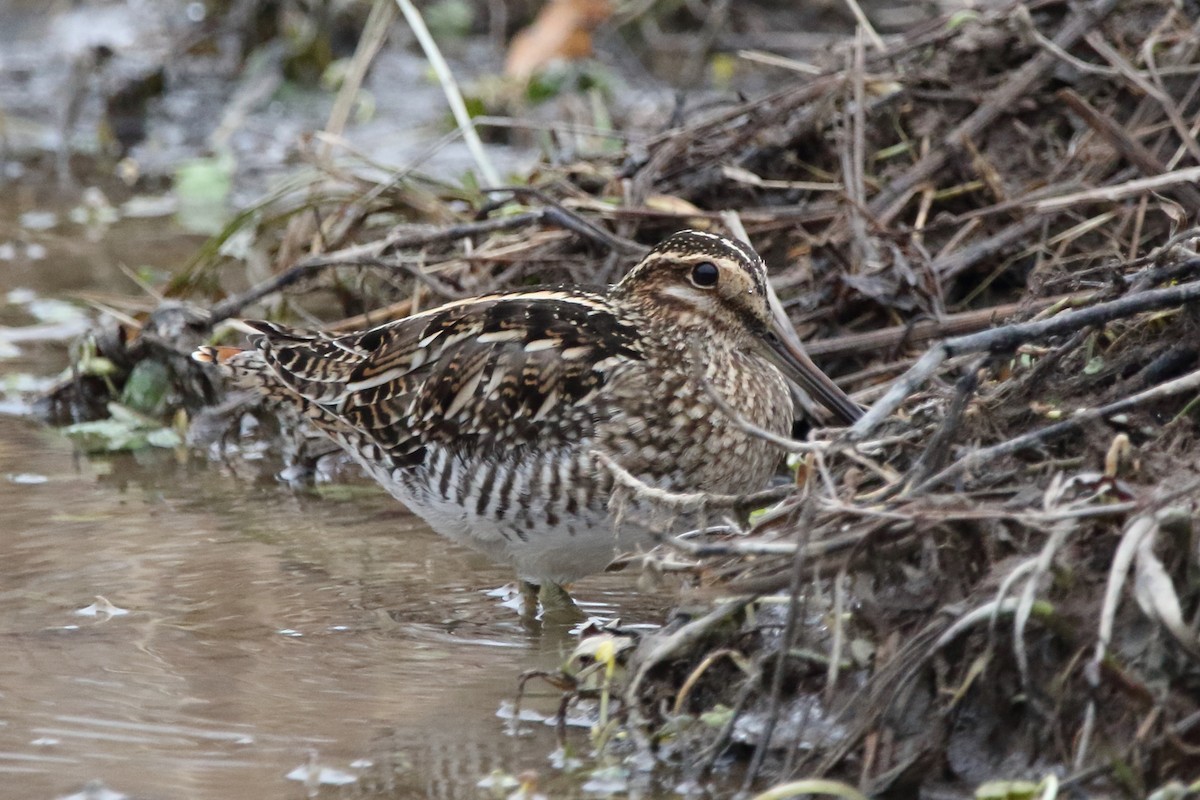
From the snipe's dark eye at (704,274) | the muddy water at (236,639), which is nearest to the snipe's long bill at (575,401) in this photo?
the snipe's dark eye at (704,274)

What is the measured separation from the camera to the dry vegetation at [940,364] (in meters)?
3.28

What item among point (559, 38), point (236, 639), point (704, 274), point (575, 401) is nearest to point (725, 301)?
point (704, 274)

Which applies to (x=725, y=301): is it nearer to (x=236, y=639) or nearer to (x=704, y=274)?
(x=704, y=274)

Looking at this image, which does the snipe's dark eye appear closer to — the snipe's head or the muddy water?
the snipe's head

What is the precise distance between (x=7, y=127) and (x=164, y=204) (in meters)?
1.66

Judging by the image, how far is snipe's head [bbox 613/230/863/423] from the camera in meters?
4.63

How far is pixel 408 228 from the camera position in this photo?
21.0 feet

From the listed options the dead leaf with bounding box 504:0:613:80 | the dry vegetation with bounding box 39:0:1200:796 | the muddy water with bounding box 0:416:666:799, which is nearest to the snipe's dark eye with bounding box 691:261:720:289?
the dry vegetation with bounding box 39:0:1200:796

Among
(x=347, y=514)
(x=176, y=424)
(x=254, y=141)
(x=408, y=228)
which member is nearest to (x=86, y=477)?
(x=176, y=424)

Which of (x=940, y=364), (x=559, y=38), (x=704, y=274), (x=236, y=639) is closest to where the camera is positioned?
(x=940, y=364)

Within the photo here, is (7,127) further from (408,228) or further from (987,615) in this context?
(987,615)

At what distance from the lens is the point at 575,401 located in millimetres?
4480

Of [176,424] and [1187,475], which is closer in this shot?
[1187,475]

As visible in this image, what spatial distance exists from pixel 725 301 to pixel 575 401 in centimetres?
52
